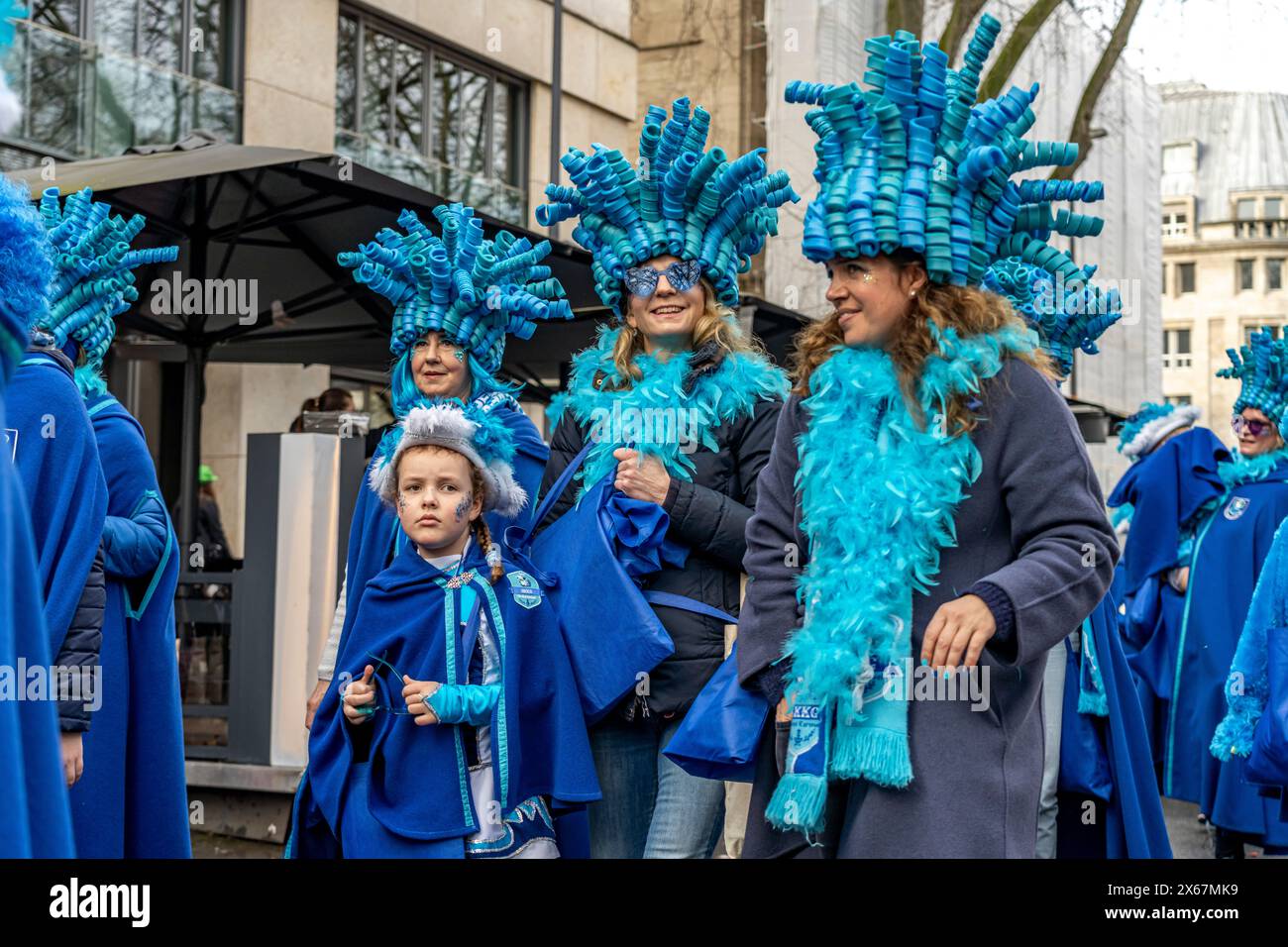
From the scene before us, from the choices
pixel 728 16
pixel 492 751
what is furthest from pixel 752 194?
pixel 728 16

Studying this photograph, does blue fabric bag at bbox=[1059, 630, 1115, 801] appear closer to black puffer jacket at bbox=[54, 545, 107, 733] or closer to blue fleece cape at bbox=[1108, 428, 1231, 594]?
black puffer jacket at bbox=[54, 545, 107, 733]

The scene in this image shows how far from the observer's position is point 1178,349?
8619cm

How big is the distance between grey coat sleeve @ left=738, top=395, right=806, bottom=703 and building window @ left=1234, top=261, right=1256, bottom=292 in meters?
88.8

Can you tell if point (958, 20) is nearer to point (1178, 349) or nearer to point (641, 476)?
point (641, 476)

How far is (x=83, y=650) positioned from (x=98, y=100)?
34.8 ft

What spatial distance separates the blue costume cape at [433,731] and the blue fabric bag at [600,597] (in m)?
0.06

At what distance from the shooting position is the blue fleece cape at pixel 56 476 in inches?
152

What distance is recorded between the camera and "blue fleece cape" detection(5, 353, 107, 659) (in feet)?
12.6

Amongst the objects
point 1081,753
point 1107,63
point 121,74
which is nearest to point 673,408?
point 1081,753

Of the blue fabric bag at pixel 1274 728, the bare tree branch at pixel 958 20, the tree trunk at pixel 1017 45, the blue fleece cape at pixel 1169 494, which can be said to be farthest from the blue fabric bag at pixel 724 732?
the bare tree branch at pixel 958 20

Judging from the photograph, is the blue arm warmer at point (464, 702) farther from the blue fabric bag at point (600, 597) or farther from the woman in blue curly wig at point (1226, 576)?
the woman in blue curly wig at point (1226, 576)

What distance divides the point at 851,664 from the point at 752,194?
72.2 inches
